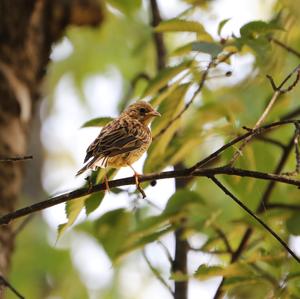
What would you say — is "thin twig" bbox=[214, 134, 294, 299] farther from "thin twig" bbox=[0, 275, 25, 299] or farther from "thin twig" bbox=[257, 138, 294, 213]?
"thin twig" bbox=[0, 275, 25, 299]

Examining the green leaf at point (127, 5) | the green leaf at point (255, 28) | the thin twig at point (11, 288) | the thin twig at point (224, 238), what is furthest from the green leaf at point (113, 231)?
the green leaf at point (127, 5)

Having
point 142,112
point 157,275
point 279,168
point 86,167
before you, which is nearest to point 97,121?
point 86,167

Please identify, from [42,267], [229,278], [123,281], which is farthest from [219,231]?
[123,281]

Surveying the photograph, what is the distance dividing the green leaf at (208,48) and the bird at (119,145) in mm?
610

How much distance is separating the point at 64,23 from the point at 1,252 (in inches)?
81.2

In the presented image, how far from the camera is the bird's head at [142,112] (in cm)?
497

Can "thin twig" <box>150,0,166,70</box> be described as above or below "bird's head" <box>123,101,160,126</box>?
above

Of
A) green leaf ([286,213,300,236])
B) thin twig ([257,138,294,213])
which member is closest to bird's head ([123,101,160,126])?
thin twig ([257,138,294,213])

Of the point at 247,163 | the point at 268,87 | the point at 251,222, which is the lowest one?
the point at 251,222

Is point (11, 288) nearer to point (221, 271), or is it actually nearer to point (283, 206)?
point (221, 271)

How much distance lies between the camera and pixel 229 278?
367 centimetres

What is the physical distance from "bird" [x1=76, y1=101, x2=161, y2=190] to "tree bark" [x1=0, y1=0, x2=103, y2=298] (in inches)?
27.6

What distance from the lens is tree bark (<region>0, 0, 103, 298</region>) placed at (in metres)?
4.51

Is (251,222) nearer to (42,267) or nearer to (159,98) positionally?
(159,98)
